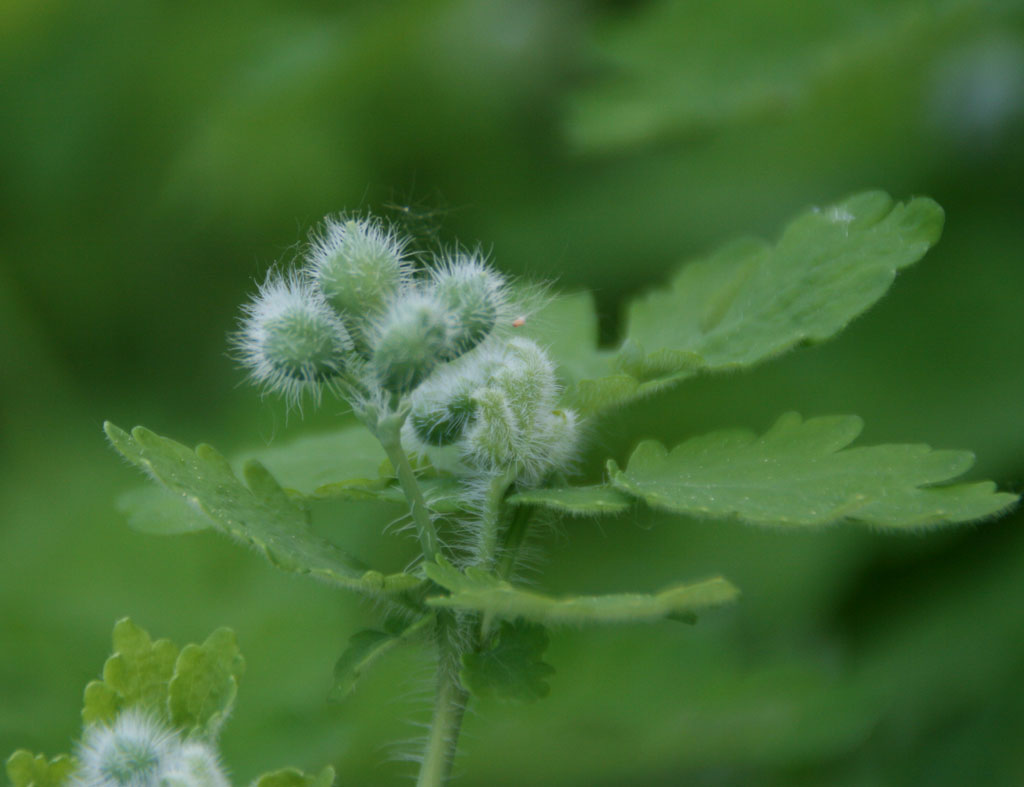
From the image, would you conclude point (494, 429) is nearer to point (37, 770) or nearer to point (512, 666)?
point (512, 666)

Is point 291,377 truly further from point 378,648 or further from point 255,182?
point 255,182

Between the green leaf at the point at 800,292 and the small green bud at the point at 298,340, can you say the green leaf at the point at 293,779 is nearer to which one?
the small green bud at the point at 298,340

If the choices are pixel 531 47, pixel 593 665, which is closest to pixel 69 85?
pixel 531 47

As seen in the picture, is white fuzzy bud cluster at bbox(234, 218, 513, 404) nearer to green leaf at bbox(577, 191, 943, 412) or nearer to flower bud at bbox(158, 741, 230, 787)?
green leaf at bbox(577, 191, 943, 412)

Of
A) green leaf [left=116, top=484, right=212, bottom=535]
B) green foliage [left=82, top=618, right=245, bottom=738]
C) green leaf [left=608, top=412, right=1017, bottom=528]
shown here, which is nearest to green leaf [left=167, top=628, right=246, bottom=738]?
green foliage [left=82, top=618, right=245, bottom=738]

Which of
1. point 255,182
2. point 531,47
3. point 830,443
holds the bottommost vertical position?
point 830,443

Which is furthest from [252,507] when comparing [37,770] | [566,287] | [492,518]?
[566,287]
